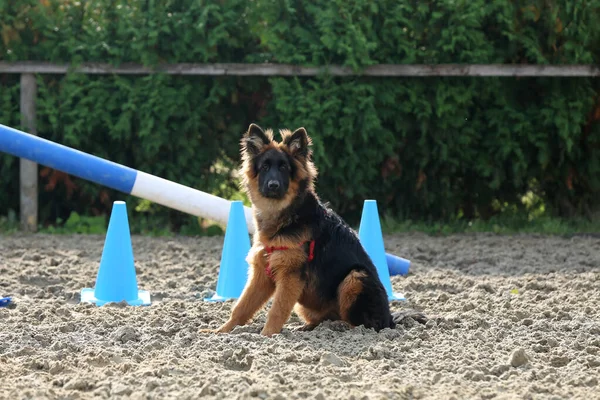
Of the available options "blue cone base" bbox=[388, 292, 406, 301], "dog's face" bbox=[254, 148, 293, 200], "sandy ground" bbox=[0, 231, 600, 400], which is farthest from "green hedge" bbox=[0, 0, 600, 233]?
"dog's face" bbox=[254, 148, 293, 200]

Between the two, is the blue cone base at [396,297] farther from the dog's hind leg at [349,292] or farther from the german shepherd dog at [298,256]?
the dog's hind leg at [349,292]

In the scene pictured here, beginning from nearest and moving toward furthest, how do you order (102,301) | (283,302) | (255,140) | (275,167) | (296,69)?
(283,302) → (275,167) → (255,140) → (102,301) → (296,69)

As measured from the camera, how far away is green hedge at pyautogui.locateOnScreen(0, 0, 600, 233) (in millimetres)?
10578

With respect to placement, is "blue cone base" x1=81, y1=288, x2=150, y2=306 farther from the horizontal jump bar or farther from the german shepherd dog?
the horizontal jump bar

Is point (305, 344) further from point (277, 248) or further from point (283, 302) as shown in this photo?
point (277, 248)

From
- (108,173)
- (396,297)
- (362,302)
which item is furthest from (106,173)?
(362,302)

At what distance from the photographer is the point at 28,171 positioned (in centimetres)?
1077

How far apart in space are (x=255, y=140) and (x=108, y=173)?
1.89m

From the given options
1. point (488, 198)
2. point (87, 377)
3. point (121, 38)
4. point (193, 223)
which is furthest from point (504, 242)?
point (87, 377)

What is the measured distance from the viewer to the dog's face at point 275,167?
19.7 ft

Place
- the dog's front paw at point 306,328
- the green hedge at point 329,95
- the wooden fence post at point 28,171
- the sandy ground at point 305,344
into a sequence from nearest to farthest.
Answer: the sandy ground at point 305,344 → the dog's front paw at point 306,328 → the green hedge at point 329,95 → the wooden fence post at point 28,171

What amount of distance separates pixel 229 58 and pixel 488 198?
3.75 meters

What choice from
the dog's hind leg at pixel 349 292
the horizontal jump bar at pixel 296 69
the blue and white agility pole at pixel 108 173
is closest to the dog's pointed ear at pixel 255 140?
the dog's hind leg at pixel 349 292

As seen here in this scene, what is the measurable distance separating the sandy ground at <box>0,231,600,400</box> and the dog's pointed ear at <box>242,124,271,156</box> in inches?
47.6
